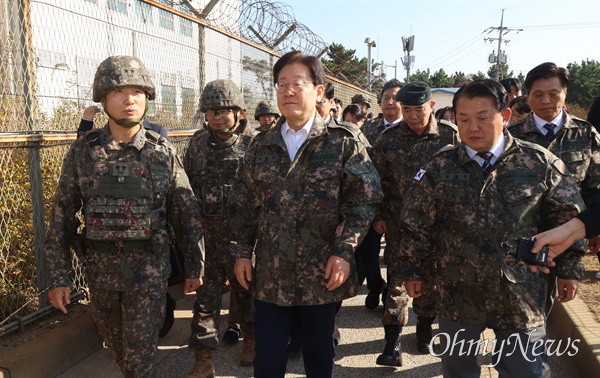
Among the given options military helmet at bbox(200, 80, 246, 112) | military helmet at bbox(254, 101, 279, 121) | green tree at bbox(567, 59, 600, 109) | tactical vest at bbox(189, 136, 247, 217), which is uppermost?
green tree at bbox(567, 59, 600, 109)

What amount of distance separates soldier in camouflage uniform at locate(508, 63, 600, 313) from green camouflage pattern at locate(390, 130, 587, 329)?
1103mm

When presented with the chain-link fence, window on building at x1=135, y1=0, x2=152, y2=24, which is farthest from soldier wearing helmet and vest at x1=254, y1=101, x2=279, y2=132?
window on building at x1=135, y1=0, x2=152, y2=24

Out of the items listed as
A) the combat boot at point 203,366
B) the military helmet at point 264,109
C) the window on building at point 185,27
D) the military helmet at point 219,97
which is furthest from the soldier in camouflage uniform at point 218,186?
the military helmet at point 264,109

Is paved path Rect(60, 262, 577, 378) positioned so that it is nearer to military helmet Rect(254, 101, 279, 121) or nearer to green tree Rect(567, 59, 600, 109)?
military helmet Rect(254, 101, 279, 121)

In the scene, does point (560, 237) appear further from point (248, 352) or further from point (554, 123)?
point (248, 352)

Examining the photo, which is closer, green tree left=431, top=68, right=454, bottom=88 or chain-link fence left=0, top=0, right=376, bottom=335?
chain-link fence left=0, top=0, right=376, bottom=335

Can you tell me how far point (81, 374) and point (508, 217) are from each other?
2917mm

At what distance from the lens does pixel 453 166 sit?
2502 millimetres

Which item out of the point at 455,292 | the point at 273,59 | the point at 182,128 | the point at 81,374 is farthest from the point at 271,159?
the point at 273,59

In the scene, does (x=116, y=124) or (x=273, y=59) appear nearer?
(x=116, y=124)

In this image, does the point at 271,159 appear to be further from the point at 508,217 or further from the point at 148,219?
the point at 508,217

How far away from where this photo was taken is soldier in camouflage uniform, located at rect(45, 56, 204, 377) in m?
2.59

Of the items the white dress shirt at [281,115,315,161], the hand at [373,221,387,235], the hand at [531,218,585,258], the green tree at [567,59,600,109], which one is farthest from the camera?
the green tree at [567,59,600,109]

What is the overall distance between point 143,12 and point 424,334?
3.69 m
